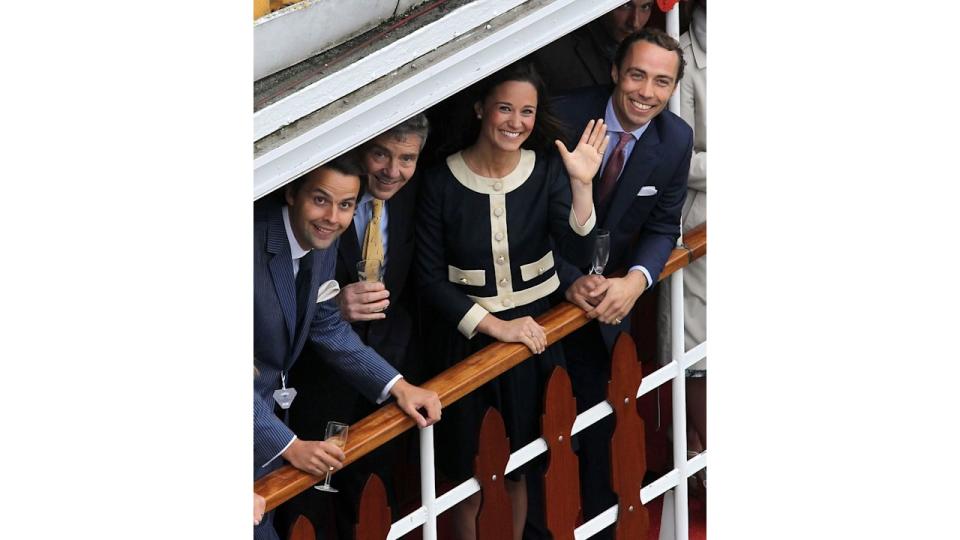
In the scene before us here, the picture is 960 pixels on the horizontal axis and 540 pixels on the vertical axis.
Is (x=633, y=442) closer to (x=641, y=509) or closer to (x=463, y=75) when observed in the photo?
(x=641, y=509)

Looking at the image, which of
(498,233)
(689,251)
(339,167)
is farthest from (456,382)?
(689,251)

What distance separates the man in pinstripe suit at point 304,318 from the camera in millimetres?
3418

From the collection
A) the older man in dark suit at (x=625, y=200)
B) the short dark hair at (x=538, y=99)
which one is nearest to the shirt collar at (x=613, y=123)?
the older man in dark suit at (x=625, y=200)

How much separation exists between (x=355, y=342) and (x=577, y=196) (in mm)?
523

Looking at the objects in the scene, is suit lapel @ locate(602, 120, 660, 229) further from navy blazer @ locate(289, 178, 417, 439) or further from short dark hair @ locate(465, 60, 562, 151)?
navy blazer @ locate(289, 178, 417, 439)

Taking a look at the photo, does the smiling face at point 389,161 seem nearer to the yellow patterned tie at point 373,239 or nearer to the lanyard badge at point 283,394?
the yellow patterned tie at point 373,239

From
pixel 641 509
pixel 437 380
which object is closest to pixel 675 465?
pixel 641 509

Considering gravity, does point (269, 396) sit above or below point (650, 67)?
below

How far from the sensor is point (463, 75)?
11.1 ft

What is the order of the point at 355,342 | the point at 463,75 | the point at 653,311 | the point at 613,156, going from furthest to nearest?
1. the point at 653,311
2. the point at 613,156
3. the point at 355,342
4. the point at 463,75

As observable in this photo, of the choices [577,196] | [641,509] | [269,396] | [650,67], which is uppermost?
[650,67]

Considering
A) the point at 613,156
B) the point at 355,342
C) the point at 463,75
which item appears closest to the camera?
the point at 463,75

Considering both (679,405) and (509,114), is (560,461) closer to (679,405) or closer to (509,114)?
(679,405)

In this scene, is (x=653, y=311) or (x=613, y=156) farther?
(x=653, y=311)
